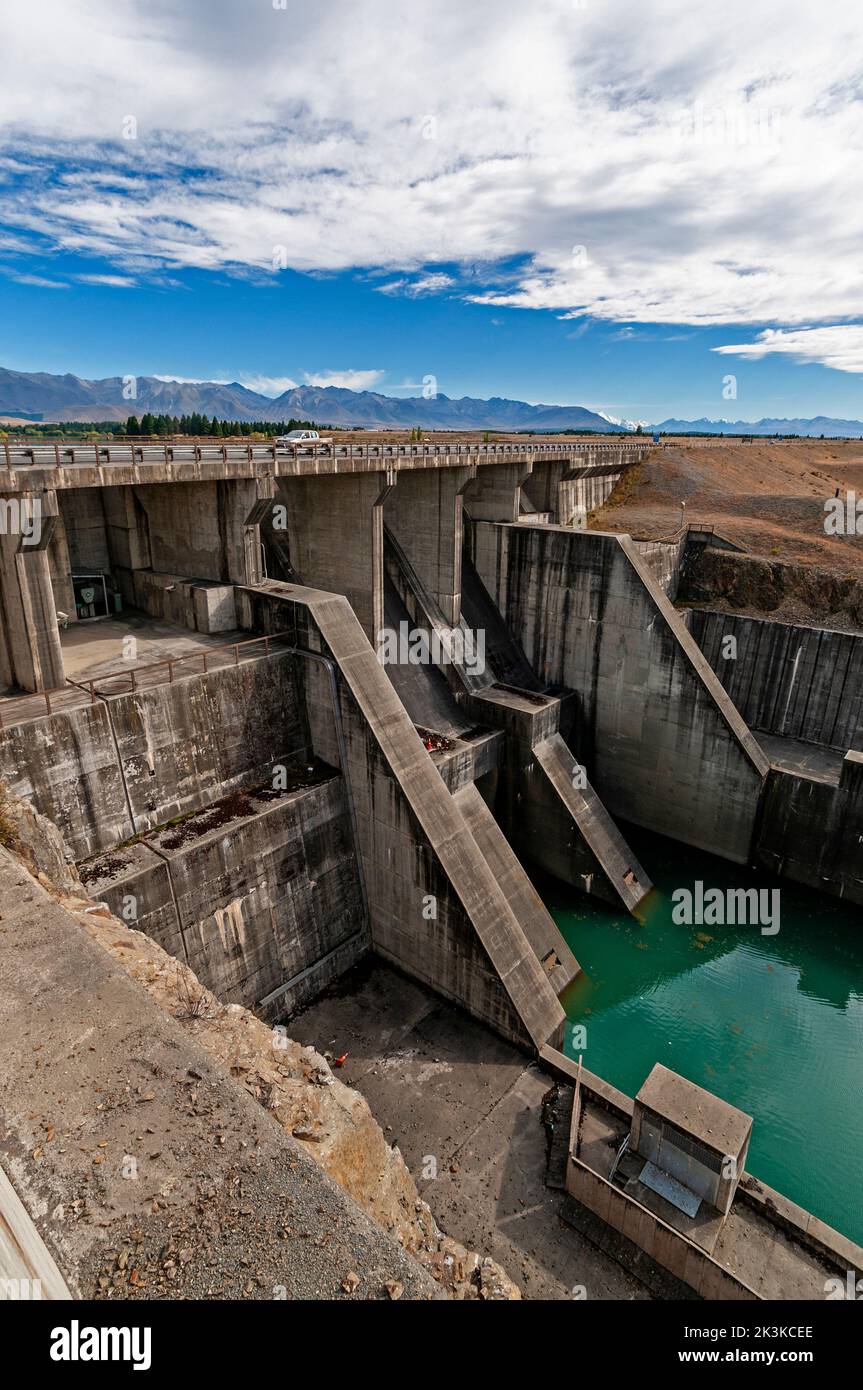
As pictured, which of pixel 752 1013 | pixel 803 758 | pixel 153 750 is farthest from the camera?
pixel 803 758

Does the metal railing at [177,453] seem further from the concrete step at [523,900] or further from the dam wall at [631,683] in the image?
the concrete step at [523,900]

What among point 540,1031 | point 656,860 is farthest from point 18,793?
point 656,860

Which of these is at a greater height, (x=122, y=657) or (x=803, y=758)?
(x=122, y=657)

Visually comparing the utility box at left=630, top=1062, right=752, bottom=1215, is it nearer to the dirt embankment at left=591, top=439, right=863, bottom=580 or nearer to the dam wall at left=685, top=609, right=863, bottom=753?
the dam wall at left=685, top=609, right=863, bottom=753

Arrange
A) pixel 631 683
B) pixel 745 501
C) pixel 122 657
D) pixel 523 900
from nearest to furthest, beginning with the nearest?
pixel 122 657
pixel 523 900
pixel 631 683
pixel 745 501

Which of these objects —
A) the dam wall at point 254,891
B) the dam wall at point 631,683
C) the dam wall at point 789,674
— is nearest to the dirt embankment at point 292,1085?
the dam wall at point 254,891

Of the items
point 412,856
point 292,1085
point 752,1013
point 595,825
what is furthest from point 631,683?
point 292,1085

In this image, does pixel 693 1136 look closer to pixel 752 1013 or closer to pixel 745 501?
pixel 752 1013

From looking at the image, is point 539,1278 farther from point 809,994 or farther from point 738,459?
point 738,459
